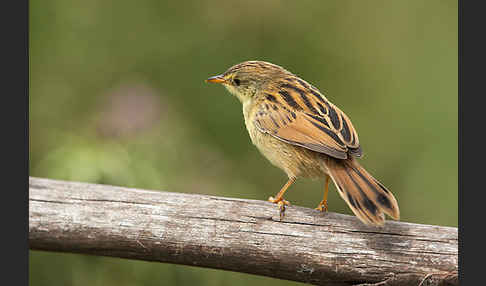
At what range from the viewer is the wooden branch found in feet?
11.4

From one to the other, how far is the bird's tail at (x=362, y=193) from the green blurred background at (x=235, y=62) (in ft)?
5.98

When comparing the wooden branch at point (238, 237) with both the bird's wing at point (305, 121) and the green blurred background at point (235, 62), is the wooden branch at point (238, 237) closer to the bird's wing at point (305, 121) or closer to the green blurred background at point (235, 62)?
the bird's wing at point (305, 121)

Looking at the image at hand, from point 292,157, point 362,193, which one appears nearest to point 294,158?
point 292,157

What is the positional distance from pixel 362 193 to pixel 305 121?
0.75 m

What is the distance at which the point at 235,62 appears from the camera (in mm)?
6270

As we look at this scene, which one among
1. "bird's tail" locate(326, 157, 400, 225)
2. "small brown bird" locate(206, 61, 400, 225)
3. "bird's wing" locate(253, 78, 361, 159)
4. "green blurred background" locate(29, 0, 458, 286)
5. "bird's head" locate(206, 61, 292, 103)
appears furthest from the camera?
"green blurred background" locate(29, 0, 458, 286)

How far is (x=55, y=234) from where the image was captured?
12.7 feet

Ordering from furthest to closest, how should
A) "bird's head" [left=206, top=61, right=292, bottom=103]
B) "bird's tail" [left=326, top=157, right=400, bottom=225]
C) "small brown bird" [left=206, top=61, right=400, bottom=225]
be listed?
1. "bird's head" [left=206, top=61, right=292, bottom=103]
2. "small brown bird" [left=206, top=61, right=400, bottom=225]
3. "bird's tail" [left=326, top=157, right=400, bottom=225]

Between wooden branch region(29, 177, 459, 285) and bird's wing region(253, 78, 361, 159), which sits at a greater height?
bird's wing region(253, 78, 361, 159)

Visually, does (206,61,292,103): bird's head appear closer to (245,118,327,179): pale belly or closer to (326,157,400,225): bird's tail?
(245,118,327,179): pale belly

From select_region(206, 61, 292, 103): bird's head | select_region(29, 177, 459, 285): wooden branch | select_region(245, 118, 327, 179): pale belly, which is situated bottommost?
select_region(29, 177, 459, 285): wooden branch

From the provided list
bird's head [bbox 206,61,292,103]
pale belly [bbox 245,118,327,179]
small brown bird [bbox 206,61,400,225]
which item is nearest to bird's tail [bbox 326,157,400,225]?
small brown bird [bbox 206,61,400,225]

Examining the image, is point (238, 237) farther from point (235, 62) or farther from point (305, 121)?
point (235, 62)

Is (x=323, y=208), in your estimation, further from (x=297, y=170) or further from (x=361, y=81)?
(x=361, y=81)
